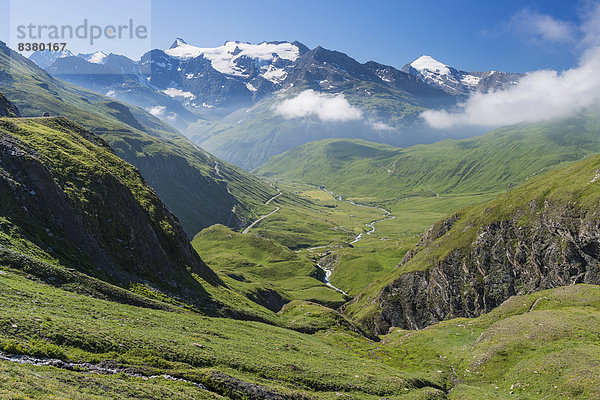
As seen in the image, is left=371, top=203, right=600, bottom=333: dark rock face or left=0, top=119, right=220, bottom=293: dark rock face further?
left=371, top=203, right=600, bottom=333: dark rock face

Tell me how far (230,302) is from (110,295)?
34367mm

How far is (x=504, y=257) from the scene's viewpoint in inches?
4732

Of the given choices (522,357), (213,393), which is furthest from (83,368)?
(522,357)

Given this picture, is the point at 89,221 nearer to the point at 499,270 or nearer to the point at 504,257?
the point at 499,270

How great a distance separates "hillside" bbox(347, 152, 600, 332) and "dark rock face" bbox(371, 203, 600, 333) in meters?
0.24

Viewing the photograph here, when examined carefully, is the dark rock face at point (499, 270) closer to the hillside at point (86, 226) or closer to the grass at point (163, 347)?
the hillside at point (86, 226)

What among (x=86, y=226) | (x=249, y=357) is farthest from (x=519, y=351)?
(x=86, y=226)

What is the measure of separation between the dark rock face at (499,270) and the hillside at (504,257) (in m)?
0.24

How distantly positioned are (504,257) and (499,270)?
526 centimetres

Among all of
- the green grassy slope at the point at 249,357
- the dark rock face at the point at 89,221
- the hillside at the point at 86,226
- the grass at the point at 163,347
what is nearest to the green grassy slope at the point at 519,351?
the green grassy slope at the point at 249,357

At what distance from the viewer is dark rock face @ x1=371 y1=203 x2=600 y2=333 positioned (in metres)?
102

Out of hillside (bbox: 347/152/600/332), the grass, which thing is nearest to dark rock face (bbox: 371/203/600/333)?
hillside (bbox: 347/152/600/332)

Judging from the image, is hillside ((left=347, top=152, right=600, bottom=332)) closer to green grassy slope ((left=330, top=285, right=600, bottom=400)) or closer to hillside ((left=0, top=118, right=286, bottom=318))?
green grassy slope ((left=330, top=285, right=600, bottom=400))

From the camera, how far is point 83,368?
91.6 feet
